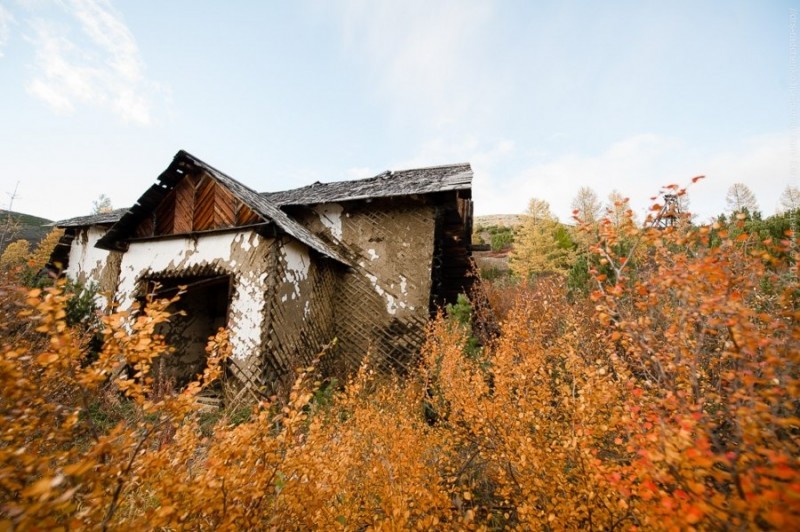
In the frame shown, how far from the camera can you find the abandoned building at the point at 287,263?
6.64m

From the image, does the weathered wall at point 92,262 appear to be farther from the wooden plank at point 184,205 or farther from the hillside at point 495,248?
the hillside at point 495,248

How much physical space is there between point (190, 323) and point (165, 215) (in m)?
2.78

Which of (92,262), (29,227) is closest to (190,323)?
(92,262)

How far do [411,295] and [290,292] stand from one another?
117 inches

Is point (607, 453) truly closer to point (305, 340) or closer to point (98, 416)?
point (305, 340)

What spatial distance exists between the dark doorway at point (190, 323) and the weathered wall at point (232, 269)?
0.31 meters

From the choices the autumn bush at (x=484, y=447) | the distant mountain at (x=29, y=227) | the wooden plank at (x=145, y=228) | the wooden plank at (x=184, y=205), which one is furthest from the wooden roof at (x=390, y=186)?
the distant mountain at (x=29, y=227)

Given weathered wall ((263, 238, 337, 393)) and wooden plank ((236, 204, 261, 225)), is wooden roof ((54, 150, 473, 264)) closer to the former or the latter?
wooden plank ((236, 204, 261, 225))

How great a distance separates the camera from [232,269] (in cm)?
697

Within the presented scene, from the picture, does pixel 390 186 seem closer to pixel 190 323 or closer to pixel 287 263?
pixel 287 263

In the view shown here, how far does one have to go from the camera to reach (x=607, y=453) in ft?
11.3

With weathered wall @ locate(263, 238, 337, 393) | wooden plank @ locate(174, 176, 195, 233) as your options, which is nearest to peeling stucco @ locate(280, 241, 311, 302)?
weathered wall @ locate(263, 238, 337, 393)

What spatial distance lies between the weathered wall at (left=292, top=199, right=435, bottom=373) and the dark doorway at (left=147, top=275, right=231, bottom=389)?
9.90ft

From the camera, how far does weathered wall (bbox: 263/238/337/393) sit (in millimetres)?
6492
